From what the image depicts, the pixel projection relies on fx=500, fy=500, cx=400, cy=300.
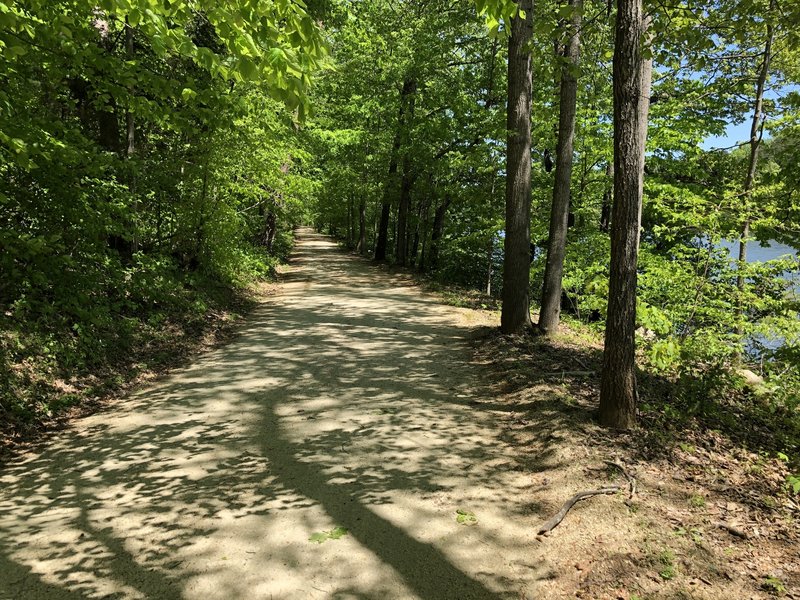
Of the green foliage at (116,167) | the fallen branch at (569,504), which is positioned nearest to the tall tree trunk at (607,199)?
the green foliage at (116,167)

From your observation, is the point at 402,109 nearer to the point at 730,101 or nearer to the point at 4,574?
the point at 730,101

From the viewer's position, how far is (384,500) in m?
4.03

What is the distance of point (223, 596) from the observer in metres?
2.97

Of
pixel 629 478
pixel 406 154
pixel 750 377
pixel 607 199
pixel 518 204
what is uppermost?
pixel 406 154

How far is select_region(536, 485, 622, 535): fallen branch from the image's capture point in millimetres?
3564

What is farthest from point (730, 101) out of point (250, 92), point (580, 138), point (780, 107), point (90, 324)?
point (90, 324)

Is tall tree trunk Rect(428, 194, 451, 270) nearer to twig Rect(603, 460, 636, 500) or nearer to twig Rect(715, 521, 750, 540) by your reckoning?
twig Rect(603, 460, 636, 500)

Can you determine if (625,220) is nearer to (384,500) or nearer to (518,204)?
(384,500)

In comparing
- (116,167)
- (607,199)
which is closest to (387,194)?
(607,199)

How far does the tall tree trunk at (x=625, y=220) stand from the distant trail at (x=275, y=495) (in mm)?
1187

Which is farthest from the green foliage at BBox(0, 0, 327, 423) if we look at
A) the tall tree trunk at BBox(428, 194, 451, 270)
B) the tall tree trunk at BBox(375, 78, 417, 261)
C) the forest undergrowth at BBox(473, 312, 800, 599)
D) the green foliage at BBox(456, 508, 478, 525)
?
the tall tree trunk at BBox(428, 194, 451, 270)

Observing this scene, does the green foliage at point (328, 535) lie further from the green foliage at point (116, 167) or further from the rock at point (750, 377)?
the rock at point (750, 377)

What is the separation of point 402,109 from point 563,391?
50.6 feet

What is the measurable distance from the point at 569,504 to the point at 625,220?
2.55m
